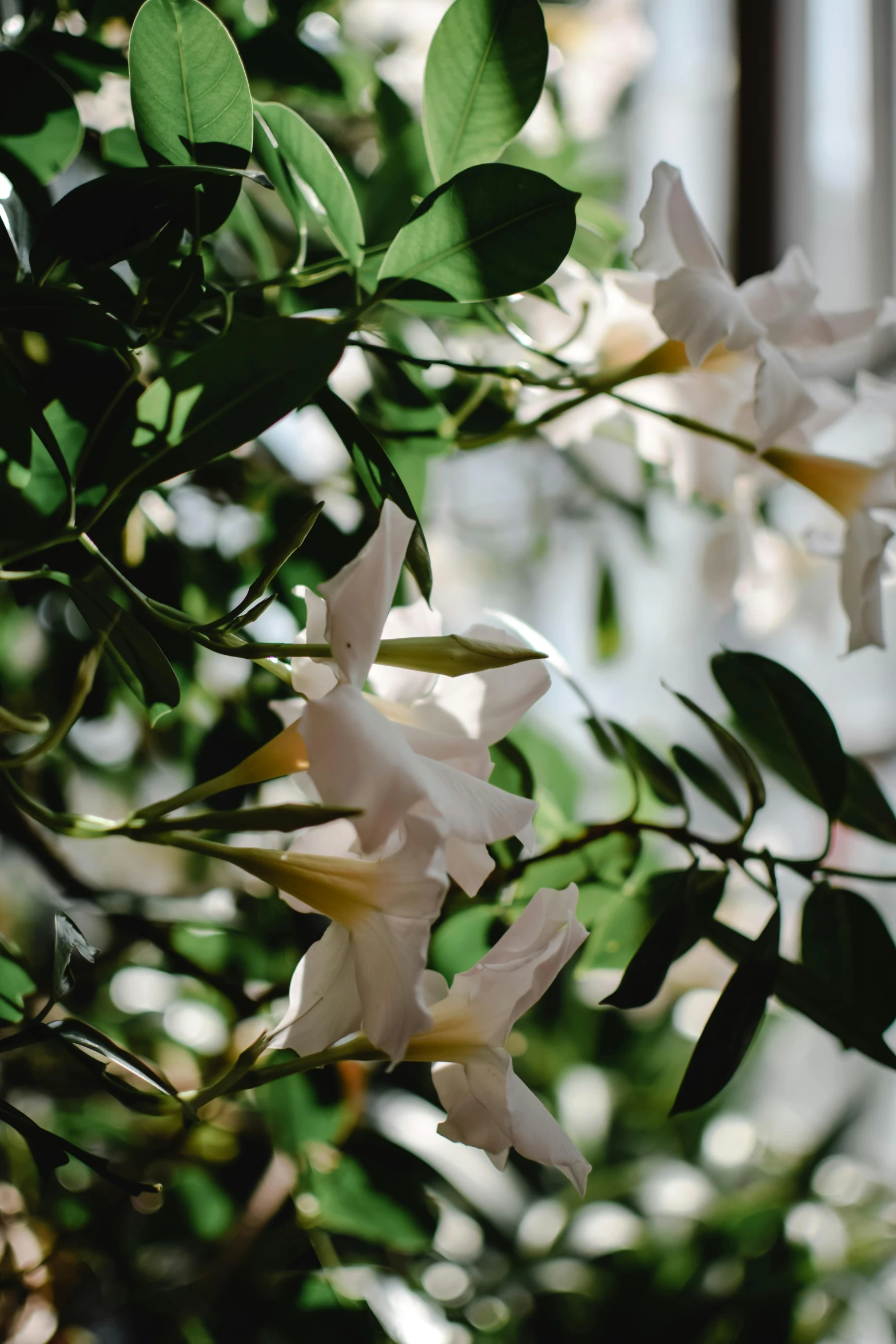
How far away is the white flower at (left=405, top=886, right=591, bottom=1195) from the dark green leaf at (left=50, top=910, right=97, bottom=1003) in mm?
89

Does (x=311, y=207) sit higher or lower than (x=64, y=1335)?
higher

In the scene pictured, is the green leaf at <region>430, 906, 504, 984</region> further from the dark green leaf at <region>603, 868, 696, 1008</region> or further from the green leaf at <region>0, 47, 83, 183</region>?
the green leaf at <region>0, 47, 83, 183</region>

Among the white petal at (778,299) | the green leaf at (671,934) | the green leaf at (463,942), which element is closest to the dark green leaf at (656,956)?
the green leaf at (671,934)

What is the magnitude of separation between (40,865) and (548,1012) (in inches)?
13.7

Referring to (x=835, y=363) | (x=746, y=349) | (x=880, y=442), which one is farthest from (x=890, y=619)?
(x=746, y=349)

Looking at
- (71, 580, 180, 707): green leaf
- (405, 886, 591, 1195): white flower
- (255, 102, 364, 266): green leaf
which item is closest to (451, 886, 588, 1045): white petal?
(405, 886, 591, 1195): white flower

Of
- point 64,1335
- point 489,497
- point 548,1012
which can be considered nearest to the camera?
point 64,1335

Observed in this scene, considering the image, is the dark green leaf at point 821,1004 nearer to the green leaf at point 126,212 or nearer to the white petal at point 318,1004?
the white petal at point 318,1004

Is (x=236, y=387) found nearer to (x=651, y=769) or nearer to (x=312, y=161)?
(x=312, y=161)

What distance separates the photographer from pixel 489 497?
4.67 ft

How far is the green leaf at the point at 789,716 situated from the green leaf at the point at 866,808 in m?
0.04

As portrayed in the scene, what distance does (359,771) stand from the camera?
194 millimetres

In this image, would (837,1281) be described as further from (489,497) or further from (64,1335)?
(489,497)

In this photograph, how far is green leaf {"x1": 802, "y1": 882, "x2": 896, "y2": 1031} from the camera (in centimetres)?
32
